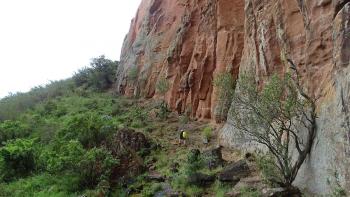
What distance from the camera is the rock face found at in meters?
11.1

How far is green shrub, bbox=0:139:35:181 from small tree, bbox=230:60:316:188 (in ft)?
48.3

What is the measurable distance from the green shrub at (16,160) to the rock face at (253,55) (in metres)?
10.4

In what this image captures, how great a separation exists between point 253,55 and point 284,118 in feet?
21.6

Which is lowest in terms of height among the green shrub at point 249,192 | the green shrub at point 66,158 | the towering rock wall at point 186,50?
the green shrub at point 249,192

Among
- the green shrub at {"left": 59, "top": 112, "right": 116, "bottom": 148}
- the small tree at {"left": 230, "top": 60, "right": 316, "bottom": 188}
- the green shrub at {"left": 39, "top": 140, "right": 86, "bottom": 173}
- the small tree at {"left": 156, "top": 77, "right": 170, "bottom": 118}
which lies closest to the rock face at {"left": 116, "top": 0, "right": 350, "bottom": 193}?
the small tree at {"left": 230, "top": 60, "right": 316, "bottom": 188}

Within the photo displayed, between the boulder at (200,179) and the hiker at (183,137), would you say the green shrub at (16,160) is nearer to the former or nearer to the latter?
the hiker at (183,137)

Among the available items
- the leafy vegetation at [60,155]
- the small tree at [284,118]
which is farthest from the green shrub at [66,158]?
the small tree at [284,118]

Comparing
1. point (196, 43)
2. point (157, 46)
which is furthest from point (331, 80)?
point (157, 46)

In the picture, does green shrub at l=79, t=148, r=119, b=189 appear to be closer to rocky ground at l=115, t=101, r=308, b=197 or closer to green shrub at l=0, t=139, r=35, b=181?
rocky ground at l=115, t=101, r=308, b=197

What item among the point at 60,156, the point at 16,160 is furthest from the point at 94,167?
the point at 16,160

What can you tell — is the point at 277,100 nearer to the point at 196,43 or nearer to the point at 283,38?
the point at 283,38

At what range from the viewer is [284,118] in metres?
13.5

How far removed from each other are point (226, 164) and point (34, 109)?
28392 millimetres

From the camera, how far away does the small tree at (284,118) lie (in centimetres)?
1263
